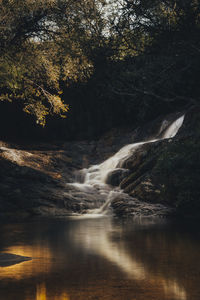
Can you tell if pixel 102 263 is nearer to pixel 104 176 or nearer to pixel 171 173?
pixel 171 173

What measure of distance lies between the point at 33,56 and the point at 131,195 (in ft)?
30.7

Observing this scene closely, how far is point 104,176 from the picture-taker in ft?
79.0

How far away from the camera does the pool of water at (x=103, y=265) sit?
5.36 metres

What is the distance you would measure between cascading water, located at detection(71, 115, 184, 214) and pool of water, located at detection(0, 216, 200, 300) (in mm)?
8210

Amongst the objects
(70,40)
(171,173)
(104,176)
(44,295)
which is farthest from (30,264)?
(104,176)

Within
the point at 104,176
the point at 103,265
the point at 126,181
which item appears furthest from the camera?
the point at 104,176

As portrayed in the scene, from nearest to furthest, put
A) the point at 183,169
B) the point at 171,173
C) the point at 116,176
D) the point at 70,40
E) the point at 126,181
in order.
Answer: the point at 70,40
the point at 183,169
the point at 171,173
the point at 126,181
the point at 116,176

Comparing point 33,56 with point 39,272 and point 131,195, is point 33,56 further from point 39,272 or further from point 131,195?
point 131,195

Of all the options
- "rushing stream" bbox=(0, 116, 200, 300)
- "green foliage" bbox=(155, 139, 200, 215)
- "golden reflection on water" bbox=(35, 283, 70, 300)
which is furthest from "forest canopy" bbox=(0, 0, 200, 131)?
"golden reflection on water" bbox=(35, 283, 70, 300)

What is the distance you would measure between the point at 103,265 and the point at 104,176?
16.8 m

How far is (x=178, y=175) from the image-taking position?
1515cm

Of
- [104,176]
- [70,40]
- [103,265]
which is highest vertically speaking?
[70,40]

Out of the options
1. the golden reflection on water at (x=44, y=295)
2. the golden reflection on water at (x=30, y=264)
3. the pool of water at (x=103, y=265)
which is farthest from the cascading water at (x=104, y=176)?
the golden reflection on water at (x=44, y=295)

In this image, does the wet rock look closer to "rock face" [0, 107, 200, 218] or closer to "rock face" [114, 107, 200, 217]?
"rock face" [0, 107, 200, 218]
